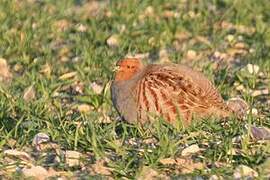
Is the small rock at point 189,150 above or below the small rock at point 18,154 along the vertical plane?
above

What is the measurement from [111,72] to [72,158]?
2625 mm

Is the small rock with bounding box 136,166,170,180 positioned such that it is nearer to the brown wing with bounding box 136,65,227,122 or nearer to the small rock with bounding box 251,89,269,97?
the brown wing with bounding box 136,65,227,122

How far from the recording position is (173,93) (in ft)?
18.2

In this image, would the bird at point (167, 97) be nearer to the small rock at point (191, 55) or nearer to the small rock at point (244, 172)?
the small rock at point (244, 172)

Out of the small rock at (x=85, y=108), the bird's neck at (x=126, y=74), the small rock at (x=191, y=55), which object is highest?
the bird's neck at (x=126, y=74)

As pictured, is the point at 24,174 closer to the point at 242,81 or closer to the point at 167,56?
the point at 242,81

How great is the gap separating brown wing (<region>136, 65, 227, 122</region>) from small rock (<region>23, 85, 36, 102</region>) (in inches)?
46.5

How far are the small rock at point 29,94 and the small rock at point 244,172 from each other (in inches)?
93.5

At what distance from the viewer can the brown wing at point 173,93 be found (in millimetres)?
5492

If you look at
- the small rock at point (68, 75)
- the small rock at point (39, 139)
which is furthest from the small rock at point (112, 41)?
the small rock at point (39, 139)

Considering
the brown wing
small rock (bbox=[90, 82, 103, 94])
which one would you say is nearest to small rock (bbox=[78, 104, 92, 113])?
small rock (bbox=[90, 82, 103, 94])

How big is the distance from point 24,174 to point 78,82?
2.87 meters

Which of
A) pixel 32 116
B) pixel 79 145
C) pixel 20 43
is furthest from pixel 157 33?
pixel 79 145

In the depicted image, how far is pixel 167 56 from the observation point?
26.2ft
